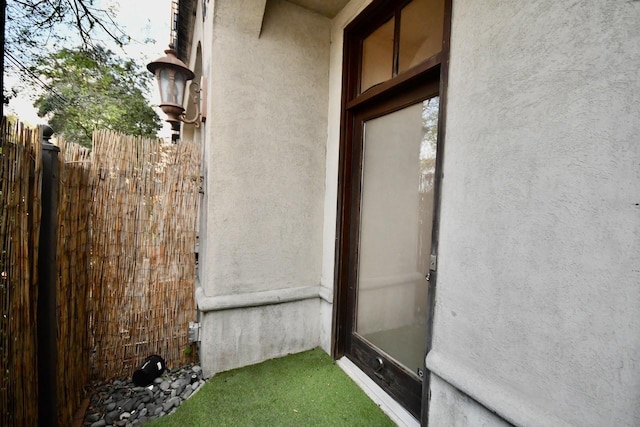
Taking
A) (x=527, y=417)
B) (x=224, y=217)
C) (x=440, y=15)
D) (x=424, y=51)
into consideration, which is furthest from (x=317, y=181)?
(x=527, y=417)

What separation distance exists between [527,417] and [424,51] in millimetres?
1949

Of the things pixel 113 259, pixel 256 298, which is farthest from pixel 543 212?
pixel 113 259

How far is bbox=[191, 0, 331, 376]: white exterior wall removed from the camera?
7.30 feet

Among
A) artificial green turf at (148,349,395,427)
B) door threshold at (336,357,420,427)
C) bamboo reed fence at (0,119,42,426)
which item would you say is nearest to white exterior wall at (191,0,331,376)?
artificial green turf at (148,349,395,427)

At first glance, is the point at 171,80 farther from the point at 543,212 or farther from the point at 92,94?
the point at 92,94

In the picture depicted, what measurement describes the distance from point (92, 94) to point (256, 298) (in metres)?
5.39

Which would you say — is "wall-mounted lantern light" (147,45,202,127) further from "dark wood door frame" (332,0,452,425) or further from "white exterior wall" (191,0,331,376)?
"dark wood door frame" (332,0,452,425)

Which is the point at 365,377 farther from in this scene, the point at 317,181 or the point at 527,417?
the point at 317,181

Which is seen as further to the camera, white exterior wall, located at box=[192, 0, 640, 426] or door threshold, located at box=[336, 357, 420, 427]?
door threshold, located at box=[336, 357, 420, 427]

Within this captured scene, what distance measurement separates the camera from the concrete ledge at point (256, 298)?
7.29 feet

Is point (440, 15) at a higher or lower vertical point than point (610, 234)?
higher

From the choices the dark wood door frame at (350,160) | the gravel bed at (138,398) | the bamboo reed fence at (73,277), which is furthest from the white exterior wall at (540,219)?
the bamboo reed fence at (73,277)

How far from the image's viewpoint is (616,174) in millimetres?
904

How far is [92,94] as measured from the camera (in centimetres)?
510
